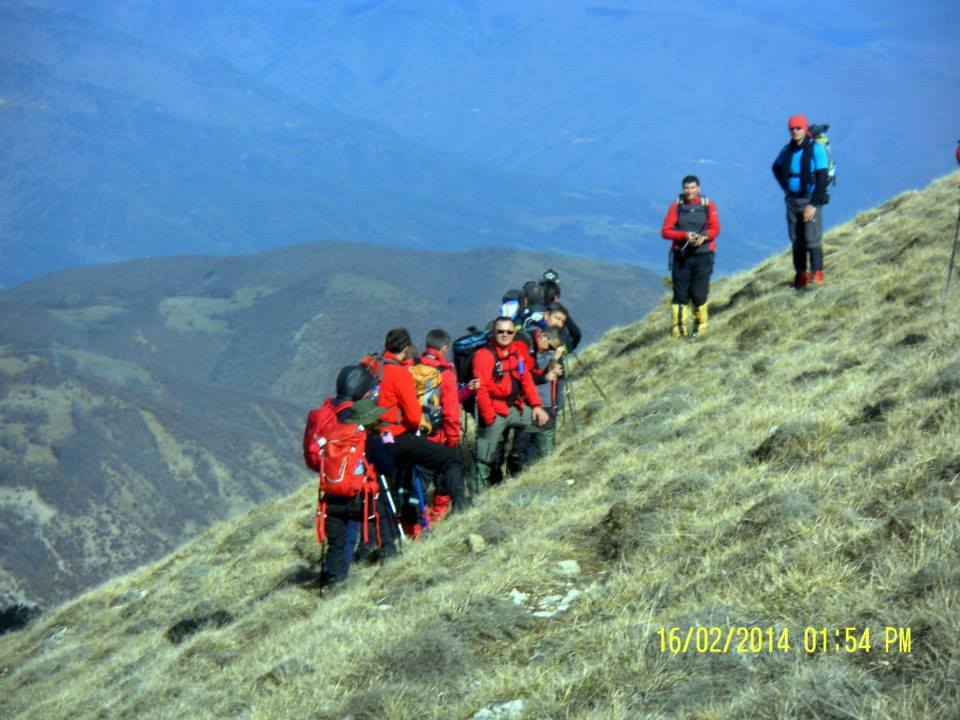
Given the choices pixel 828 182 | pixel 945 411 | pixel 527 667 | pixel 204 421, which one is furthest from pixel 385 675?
pixel 204 421

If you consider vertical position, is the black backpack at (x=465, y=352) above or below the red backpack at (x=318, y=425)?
above

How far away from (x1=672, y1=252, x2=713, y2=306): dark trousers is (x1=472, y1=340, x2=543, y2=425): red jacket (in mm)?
4179

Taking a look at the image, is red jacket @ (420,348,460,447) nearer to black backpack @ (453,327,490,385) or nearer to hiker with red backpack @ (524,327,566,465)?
black backpack @ (453,327,490,385)

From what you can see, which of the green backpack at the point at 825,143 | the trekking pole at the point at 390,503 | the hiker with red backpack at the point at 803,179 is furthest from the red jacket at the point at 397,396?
the green backpack at the point at 825,143

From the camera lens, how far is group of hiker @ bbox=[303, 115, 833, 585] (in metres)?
9.66

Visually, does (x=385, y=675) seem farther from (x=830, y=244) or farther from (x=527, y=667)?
(x=830, y=244)

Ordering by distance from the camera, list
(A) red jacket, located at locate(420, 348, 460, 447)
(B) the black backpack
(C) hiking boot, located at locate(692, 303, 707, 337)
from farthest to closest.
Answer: (C) hiking boot, located at locate(692, 303, 707, 337)
(B) the black backpack
(A) red jacket, located at locate(420, 348, 460, 447)

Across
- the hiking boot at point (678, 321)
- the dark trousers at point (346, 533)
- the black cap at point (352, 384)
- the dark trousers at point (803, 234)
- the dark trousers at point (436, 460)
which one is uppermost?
the dark trousers at point (803, 234)

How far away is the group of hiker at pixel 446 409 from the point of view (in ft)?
31.7

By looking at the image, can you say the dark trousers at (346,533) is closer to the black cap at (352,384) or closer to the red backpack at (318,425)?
the red backpack at (318,425)

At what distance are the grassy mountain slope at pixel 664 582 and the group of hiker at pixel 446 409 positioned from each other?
51 centimetres

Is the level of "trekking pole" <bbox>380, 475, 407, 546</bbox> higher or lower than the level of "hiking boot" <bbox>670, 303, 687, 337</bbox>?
lower
